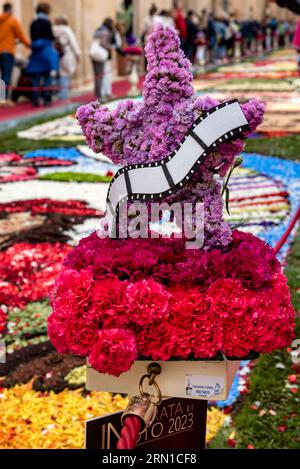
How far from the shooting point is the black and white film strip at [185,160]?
7.04ft

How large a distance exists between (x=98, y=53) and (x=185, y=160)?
1467cm

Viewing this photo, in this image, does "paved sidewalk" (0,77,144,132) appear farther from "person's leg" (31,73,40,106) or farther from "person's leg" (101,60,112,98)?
"person's leg" (101,60,112,98)

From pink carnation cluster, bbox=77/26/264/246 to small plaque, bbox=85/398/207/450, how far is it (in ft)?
1.53

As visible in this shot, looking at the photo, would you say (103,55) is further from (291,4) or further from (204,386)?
(204,386)

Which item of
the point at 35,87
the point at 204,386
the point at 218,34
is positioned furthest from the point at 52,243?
the point at 218,34

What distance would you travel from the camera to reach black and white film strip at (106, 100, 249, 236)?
84.5 inches

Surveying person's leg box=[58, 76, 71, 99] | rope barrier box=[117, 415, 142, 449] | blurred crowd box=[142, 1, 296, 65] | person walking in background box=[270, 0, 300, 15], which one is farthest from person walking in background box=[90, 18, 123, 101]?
rope barrier box=[117, 415, 142, 449]

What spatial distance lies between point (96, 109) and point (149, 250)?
445 mm

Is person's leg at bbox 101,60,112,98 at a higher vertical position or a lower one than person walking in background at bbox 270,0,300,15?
lower

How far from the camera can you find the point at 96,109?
91.8 inches

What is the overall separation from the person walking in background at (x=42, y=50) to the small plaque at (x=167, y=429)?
1333cm

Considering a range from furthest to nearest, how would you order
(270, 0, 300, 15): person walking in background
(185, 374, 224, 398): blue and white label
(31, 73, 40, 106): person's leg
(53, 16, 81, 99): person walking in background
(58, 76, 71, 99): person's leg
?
(58, 76, 71, 99): person's leg → (53, 16, 81, 99): person walking in background → (31, 73, 40, 106): person's leg → (270, 0, 300, 15): person walking in background → (185, 374, 224, 398): blue and white label

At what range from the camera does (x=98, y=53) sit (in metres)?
16.4

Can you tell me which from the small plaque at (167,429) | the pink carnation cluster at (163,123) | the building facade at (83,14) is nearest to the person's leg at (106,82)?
the building facade at (83,14)
